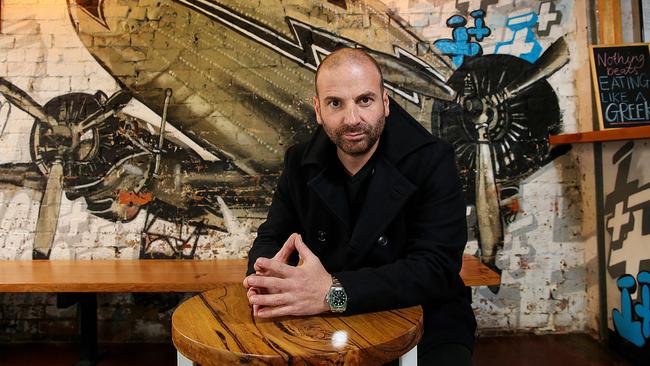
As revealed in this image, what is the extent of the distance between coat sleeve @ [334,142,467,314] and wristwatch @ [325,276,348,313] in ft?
0.05

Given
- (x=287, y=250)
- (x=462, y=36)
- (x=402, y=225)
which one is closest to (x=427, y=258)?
(x=402, y=225)

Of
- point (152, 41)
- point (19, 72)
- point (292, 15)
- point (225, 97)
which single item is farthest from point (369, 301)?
point (19, 72)

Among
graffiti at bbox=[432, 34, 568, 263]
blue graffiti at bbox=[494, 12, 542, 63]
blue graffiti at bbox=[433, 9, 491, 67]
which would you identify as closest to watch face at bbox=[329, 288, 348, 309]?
graffiti at bbox=[432, 34, 568, 263]

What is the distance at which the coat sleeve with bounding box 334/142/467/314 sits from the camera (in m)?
1.25

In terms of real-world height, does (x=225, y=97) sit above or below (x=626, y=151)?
above

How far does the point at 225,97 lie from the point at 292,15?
2.33 ft

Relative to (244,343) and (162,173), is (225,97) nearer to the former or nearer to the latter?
(162,173)

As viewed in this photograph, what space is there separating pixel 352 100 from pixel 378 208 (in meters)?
0.37

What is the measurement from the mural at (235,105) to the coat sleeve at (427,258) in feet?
4.98

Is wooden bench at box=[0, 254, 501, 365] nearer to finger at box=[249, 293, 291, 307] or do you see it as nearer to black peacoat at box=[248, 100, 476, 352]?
black peacoat at box=[248, 100, 476, 352]

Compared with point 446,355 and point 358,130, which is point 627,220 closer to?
point 446,355

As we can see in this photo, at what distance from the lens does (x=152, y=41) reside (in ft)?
9.53

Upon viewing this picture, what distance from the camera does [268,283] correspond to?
1.19m

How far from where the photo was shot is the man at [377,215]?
1.29 metres
